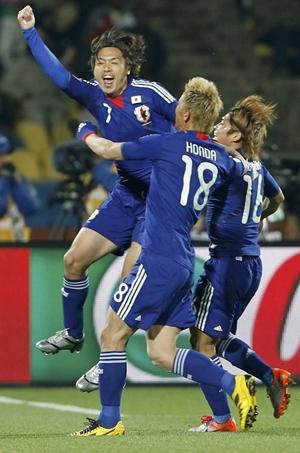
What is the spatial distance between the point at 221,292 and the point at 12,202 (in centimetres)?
513

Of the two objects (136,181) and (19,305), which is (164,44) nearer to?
(19,305)

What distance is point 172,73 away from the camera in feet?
50.1

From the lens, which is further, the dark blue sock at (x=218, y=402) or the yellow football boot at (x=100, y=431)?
the dark blue sock at (x=218, y=402)

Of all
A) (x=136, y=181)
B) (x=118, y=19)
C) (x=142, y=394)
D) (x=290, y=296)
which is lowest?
(x=142, y=394)

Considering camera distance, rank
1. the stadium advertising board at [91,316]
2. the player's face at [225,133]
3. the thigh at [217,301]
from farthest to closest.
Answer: the stadium advertising board at [91,316], the thigh at [217,301], the player's face at [225,133]

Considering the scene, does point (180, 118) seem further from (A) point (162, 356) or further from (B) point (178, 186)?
(A) point (162, 356)

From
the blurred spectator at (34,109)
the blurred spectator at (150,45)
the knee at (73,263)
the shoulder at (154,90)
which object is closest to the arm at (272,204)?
the shoulder at (154,90)

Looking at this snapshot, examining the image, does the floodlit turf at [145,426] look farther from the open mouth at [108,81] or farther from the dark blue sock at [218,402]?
the open mouth at [108,81]

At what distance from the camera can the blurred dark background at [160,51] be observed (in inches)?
579

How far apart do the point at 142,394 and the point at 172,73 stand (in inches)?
236

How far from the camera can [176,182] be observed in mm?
6652

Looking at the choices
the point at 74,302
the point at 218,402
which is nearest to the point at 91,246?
the point at 74,302

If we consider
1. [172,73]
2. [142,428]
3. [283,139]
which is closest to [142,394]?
[142,428]

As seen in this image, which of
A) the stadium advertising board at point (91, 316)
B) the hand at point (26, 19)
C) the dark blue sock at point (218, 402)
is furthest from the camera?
Result: the stadium advertising board at point (91, 316)
